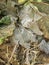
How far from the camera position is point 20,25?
119 centimetres

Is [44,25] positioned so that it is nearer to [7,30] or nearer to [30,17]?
[30,17]

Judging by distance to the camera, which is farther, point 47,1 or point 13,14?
point 47,1

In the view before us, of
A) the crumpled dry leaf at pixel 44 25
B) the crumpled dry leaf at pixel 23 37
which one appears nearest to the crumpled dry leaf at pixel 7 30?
the crumpled dry leaf at pixel 23 37

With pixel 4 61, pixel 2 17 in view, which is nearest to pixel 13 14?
pixel 2 17

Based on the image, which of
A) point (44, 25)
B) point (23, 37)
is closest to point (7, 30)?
point (23, 37)

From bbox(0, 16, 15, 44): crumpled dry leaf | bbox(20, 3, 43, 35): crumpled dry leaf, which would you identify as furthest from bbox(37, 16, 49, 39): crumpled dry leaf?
bbox(0, 16, 15, 44): crumpled dry leaf

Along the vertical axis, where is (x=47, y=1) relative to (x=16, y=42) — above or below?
→ above

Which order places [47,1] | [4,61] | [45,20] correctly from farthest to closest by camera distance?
[47,1]
[45,20]
[4,61]

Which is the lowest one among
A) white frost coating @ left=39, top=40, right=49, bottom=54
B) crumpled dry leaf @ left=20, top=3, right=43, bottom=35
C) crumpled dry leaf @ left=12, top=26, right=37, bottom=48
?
white frost coating @ left=39, top=40, right=49, bottom=54

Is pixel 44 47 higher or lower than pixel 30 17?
lower

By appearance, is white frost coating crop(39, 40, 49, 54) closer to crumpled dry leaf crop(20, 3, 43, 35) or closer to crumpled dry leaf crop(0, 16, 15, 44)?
crumpled dry leaf crop(20, 3, 43, 35)

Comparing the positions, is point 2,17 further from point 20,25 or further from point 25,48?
point 25,48

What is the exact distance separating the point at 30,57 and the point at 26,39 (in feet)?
0.32

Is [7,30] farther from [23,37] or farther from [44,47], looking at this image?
[44,47]
